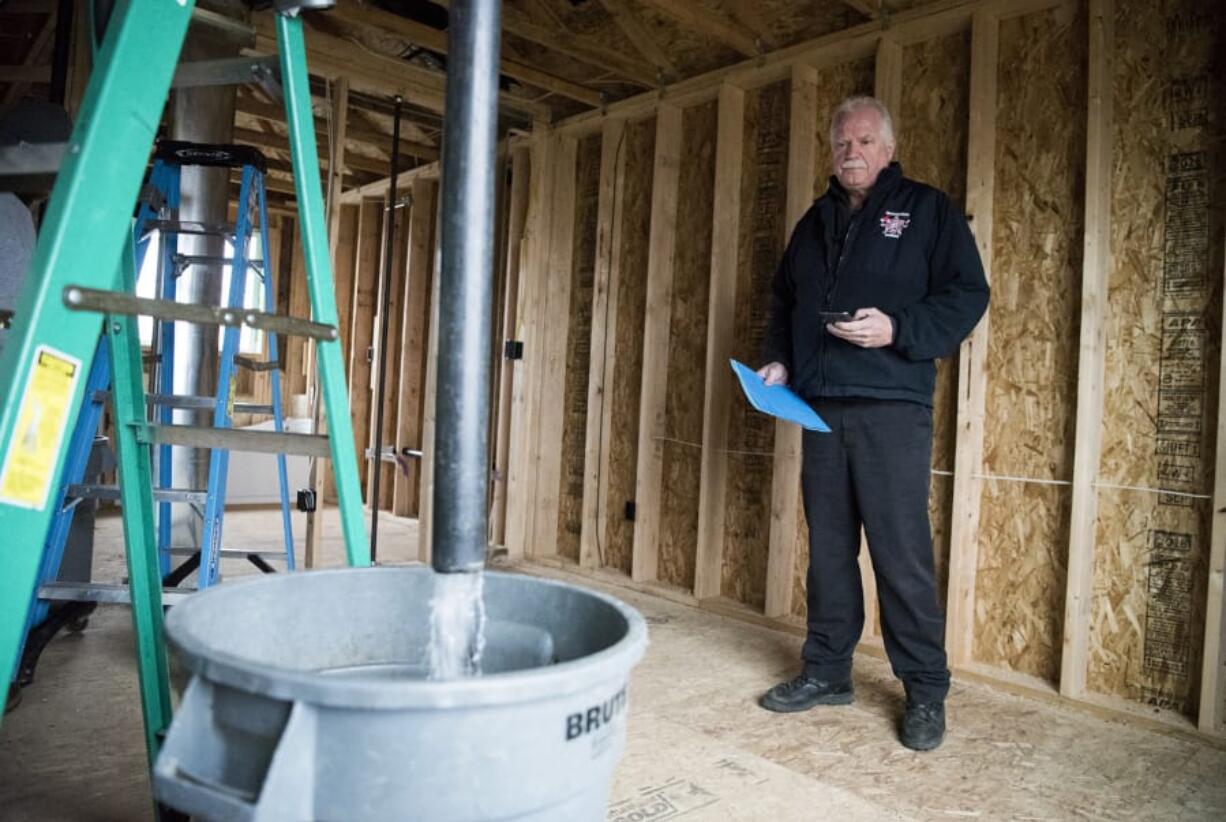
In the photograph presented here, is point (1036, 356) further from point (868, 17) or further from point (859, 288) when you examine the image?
point (868, 17)

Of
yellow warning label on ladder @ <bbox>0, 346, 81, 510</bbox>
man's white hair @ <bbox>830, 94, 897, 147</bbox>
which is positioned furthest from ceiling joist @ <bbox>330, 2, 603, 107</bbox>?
yellow warning label on ladder @ <bbox>0, 346, 81, 510</bbox>

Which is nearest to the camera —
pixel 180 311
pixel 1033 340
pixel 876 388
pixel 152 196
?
pixel 180 311

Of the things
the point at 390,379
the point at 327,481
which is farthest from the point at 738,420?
the point at 327,481

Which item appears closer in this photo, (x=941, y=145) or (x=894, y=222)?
(x=894, y=222)

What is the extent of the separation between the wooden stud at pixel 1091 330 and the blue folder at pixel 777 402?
30.8 inches

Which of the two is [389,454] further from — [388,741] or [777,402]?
[388,741]

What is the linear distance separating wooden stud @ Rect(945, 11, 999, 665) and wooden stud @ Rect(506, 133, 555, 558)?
2.09 m

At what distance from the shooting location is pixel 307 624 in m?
1.01

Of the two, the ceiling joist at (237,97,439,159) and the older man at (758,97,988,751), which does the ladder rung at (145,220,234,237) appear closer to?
the older man at (758,97,988,751)

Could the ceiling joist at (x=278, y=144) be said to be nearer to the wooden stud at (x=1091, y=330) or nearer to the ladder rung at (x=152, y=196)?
the ladder rung at (x=152, y=196)

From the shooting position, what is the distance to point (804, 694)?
7.31 ft

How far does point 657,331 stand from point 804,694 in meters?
1.76

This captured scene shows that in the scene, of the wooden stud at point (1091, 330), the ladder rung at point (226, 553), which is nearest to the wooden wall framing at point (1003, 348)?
the wooden stud at point (1091, 330)

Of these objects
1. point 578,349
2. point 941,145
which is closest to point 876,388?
point 941,145
